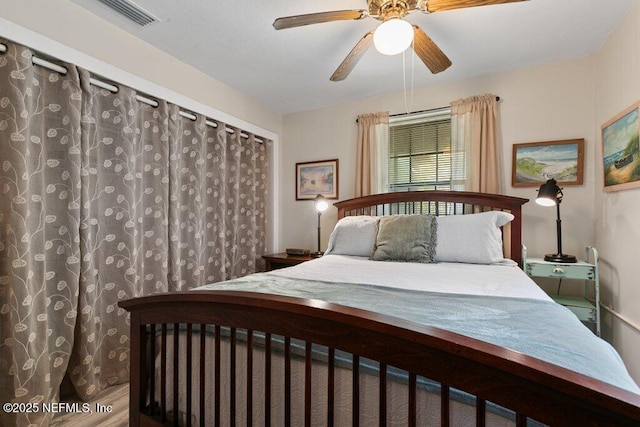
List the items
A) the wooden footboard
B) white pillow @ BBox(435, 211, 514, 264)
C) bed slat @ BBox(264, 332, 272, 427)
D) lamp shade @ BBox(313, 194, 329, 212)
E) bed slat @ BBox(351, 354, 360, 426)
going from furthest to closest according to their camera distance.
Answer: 1. lamp shade @ BBox(313, 194, 329, 212)
2. white pillow @ BBox(435, 211, 514, 264)
3. bed slat @ BBox(264, 332, 272, 427)
4. bed slat @ BBox(351, 354, 360, 426)
5. the wooden footboard

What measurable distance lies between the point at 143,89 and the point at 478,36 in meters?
2.61

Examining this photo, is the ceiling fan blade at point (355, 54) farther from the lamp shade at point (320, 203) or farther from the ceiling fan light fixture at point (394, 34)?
the lamp shade at point (320, 203)

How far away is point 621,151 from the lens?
1979mm

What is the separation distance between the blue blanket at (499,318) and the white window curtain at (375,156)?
185cm

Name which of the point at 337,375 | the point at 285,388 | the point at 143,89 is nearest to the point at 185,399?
the point at 285,388

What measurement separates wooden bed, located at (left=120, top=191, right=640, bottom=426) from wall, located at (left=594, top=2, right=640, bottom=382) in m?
2.01

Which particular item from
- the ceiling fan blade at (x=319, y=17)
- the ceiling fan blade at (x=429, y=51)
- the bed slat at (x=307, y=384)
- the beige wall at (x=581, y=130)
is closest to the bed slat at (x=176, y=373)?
the bed slat at (x=307, y=384)

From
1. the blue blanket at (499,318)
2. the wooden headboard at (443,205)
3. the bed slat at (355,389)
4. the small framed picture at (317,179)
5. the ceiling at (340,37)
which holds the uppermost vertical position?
the ceiling at (340,37)

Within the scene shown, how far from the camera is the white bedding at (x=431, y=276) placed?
1449mm

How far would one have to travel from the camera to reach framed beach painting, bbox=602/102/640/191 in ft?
5.98

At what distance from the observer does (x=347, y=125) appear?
3422mm

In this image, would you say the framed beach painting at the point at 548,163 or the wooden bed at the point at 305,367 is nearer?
the wooden bed at the point at 305,367

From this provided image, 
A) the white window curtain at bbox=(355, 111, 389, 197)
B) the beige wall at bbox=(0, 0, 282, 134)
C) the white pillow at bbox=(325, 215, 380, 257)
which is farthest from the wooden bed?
the white window curtain at bbox=(355, 111, 389, 197)

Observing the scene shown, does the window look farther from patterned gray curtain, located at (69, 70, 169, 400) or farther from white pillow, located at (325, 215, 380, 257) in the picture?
patterned gray curtain, located at (69, 70, 169, 400)
